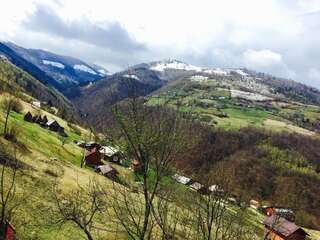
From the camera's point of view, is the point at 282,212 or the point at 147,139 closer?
the point at 147,139

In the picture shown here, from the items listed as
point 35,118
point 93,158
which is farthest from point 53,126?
point 93,158

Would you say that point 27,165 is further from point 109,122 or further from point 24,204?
point 109,122

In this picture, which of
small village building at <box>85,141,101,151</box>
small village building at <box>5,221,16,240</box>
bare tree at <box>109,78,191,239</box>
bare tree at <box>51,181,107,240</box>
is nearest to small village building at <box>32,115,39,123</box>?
small village building at <box>85,141,101,151</box>

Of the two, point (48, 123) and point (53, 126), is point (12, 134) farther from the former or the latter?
point (48, 123)

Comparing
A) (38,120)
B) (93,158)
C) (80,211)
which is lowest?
(93,158)

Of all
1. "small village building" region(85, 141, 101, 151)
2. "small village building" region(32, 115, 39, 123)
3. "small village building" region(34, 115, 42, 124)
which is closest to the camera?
"small village building" region(85, 141, 101, 151)

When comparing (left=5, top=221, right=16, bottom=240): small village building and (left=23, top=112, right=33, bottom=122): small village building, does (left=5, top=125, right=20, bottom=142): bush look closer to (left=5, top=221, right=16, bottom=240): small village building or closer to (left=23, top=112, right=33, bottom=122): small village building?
(left=23, top=112, right=33, bottom=122): small village building

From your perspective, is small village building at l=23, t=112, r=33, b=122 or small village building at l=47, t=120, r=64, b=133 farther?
small village building at l=47, t=120, r=64, b=133

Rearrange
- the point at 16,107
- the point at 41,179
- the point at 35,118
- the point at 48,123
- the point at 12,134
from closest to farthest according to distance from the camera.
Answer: the point at 41,179 < the point at 12,134 < the point at 16,107 < the point at 35,118 < the point at 48,123
